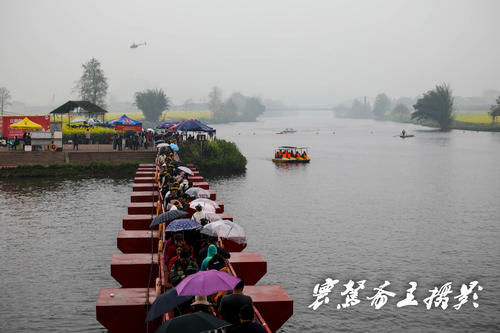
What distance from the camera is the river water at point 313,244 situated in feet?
79.2

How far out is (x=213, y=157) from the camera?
234 feet

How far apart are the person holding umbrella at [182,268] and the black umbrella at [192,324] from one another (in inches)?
172

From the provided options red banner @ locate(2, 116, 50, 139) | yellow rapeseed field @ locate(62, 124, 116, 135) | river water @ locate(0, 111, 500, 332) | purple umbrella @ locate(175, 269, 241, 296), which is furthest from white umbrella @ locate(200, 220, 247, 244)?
yellow rapeseed field @ locate(62, 124, 116, 135)

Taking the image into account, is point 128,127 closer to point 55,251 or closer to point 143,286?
point 55,251

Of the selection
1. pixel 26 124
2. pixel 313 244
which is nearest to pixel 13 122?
pixel 26 124

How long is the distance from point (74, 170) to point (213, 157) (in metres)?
16.9

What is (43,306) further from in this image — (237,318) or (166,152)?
(166,152)

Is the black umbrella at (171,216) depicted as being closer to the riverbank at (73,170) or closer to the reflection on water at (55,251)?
the reflection on water at (55,251)

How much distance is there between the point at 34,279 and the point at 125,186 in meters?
31.0

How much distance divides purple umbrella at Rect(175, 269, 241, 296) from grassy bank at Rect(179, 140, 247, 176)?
54926 millimetres

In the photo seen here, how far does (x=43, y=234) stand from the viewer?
122 feet

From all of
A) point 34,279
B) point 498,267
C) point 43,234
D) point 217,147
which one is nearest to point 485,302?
point 498,267

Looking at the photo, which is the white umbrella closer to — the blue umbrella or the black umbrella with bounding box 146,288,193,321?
the blue umbrella

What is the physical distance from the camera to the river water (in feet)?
79.2
